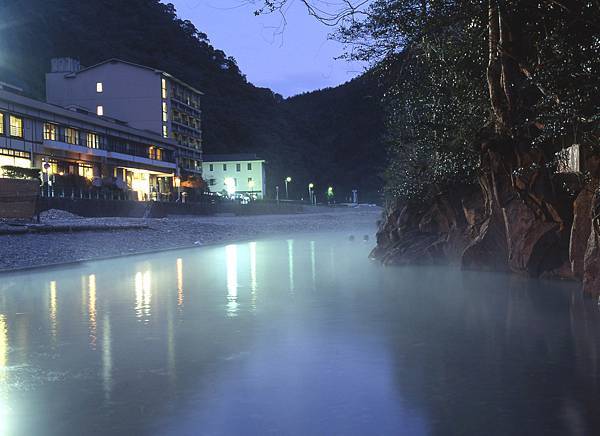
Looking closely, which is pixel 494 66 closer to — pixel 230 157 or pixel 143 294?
pixel 143 294

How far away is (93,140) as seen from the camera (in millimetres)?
67875

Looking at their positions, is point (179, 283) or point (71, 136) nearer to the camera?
point (179, 283)

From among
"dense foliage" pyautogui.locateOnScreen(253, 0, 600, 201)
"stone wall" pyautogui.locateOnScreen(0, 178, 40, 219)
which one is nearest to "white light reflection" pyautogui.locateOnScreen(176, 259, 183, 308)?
"dense foliage" pyautogui.locateOnScreen(253, 0, 600, 201)

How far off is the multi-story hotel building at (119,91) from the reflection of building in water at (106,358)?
259 feet

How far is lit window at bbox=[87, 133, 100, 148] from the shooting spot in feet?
220

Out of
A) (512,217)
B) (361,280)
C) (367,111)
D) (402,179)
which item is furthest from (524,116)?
(367,111)

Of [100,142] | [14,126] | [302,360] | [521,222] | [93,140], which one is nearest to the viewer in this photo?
[302,360]

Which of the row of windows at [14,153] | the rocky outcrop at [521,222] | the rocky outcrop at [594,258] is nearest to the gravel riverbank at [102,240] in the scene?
the rocky outcrop at [521,222]

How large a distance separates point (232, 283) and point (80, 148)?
50.5 metres

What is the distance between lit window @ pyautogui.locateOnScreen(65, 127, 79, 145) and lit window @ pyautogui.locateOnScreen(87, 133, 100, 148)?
2.23 meters

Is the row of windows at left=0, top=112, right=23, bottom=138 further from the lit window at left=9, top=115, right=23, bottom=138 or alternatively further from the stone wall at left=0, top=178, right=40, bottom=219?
the stone wall at left=0, top=178, right=40, bottom=219

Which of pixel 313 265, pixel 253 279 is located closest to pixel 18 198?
Answer: pixel 313 265

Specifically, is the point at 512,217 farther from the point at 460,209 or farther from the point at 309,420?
the point at 309,420

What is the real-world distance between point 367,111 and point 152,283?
133 meters
